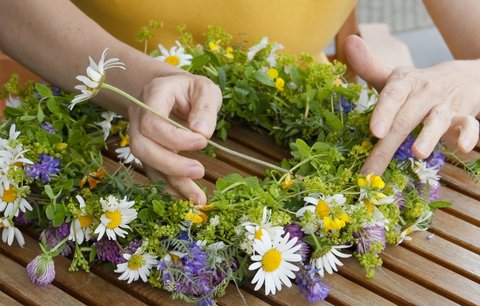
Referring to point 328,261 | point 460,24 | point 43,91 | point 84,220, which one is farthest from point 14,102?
point 460,24

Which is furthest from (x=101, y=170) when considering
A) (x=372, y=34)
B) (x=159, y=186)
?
(x=372, y=34)

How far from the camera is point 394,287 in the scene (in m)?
1.07

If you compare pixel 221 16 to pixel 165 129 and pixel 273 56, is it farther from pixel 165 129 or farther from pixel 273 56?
pixel 165 129

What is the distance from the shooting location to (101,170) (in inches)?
44.5

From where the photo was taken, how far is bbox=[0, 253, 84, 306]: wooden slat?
3.38ft

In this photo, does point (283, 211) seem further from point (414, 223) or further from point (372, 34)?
point (372, 34)

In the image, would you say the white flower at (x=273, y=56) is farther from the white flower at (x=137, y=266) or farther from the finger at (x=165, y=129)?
the white flower at (x=137, y=266)

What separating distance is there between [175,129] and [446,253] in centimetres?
39

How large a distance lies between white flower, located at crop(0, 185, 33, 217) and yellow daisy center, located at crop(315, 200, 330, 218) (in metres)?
0.36

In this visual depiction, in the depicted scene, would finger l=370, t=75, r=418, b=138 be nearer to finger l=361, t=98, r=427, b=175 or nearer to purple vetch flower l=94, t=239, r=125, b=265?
finger l=361, t=98, r=427, b=175

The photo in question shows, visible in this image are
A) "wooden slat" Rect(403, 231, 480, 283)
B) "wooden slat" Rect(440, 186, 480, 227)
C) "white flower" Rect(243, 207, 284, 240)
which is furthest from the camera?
"wooden slat" Rect(440, 186, 480, 227)

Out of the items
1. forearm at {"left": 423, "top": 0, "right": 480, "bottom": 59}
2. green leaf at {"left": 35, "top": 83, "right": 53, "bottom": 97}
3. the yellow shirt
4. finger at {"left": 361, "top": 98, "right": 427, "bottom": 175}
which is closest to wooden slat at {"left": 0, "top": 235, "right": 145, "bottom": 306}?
green leaf at {"left": 35, "top": 83, "right": 53, "bottom": 97}

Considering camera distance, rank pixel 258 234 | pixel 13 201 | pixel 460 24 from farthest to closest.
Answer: pixel 460 24 < pixel 13 201 < pixel 258 234

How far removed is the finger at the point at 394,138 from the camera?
1157mm
